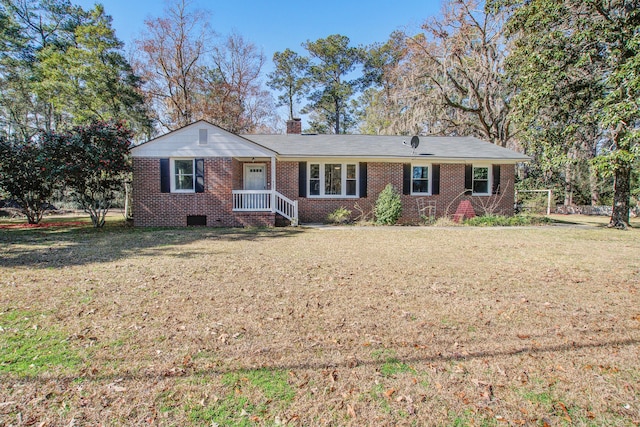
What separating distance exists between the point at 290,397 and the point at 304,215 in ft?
37.4

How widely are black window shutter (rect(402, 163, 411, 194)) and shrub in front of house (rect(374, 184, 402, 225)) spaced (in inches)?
49.6

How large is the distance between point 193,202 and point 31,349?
970 centimetres

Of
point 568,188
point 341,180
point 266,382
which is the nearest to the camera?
point 266,382

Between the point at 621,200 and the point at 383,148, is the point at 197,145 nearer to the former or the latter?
the point at 383,148

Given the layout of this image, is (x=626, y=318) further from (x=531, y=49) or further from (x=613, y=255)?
(x=531, y=49)

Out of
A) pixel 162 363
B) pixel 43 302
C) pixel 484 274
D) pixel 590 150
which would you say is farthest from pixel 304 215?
pixel 590 150

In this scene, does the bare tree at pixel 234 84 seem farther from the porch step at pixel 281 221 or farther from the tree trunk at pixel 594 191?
the tree trunk at pixel 594 191

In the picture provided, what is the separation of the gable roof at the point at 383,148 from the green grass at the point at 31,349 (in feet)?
33.0

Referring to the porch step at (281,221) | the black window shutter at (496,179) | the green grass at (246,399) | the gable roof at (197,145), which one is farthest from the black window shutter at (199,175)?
the black window shutter at (496,179)

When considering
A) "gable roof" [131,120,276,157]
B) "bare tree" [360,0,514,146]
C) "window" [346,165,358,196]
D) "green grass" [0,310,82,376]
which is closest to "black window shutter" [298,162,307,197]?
"gable roof" [131,120,276,157]

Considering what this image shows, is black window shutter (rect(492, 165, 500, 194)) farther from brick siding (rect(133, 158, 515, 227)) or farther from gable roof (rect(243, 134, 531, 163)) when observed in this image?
gable roof (rect(243, 134, 531, 163))

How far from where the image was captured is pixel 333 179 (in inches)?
546

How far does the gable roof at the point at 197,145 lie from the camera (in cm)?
1204

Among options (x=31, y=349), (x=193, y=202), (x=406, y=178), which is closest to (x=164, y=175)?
(x=193, y=202)
